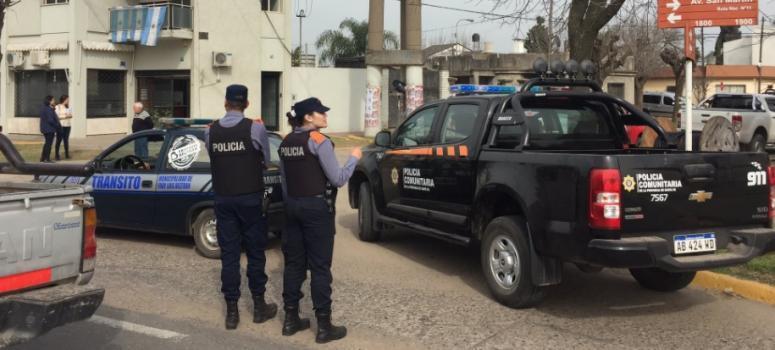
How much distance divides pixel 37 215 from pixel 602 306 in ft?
14.8

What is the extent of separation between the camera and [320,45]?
4066 cm

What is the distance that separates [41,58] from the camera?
91.2ft

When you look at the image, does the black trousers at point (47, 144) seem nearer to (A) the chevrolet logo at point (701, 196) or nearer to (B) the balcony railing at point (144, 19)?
(B) the balcony railing at point (144, 19)

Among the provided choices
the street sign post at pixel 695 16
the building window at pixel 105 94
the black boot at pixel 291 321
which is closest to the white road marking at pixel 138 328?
the black boot at pixel 291 321

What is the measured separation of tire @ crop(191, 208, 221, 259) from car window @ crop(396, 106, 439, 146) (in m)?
2.23

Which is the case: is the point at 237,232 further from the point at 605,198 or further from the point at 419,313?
→ the point at 605,198

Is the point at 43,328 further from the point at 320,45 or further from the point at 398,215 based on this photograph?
the point at 320,45

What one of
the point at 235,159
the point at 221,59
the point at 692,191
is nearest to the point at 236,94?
the point at 235,159

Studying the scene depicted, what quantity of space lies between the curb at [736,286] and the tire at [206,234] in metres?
4.93

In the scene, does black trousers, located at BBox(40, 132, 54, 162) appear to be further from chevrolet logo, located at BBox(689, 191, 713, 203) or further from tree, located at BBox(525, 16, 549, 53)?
chevrolet logo, located at BBox(689, 191, 713, 203)

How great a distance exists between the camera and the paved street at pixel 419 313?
5.44 m

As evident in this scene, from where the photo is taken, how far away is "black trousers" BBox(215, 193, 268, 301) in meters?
5.54

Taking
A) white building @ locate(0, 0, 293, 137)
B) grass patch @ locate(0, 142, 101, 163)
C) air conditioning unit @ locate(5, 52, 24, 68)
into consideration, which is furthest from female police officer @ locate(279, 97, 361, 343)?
air conditioning unit @ locate(5, 52, 24, 68)

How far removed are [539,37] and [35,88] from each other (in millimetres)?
21474
